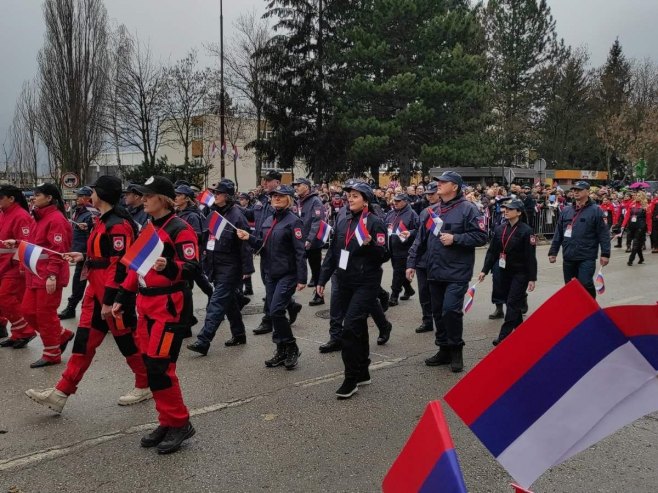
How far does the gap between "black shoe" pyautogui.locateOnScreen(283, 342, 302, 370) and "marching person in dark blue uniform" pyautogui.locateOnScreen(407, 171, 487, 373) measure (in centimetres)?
140

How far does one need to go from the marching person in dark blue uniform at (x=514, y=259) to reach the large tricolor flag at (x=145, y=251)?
180 inches

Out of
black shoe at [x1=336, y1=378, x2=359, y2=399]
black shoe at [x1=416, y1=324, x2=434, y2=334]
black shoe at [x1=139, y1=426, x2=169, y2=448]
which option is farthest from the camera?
black shoe at [x1=416, y1=324, x2=434, y2=334]

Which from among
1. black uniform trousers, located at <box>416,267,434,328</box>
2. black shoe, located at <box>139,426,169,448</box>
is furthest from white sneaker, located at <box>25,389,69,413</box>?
black uniform trousers, located at <box>416,267,434,328</box>

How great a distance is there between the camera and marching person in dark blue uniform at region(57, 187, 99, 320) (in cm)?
858

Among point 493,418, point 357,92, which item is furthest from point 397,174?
point 493,418

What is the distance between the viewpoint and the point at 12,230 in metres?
6.64

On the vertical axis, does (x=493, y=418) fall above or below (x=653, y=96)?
below

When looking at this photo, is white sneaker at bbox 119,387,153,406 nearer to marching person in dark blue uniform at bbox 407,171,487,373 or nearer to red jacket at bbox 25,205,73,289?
red jacket at bbox 25,205,73,289

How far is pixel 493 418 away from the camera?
1863 millimetres

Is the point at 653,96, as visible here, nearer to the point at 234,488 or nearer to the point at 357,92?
the point at 357,92

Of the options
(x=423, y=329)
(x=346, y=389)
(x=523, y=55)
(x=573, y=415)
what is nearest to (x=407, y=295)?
(x=423, y=329)

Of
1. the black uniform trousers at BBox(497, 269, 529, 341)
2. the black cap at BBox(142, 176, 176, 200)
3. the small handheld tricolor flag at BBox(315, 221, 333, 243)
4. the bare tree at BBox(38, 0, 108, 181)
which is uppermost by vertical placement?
the bare tree at BBox(38, 0, 108, 181)

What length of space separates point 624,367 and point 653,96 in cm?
5682

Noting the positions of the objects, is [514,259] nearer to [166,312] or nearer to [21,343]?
[166,312]
